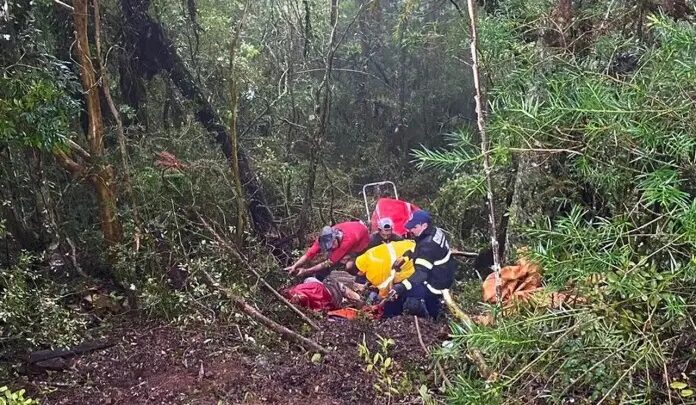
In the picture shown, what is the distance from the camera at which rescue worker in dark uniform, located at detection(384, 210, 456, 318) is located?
5312mm

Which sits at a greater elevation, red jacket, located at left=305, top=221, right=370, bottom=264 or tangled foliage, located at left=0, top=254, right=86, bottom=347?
tangled foliage, located at left=0, top=254, right=86, bottom=347

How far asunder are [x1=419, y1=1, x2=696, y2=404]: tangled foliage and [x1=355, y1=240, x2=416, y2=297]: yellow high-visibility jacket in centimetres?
312

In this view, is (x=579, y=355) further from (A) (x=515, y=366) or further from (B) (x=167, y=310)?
(B) (x=167, y=310)

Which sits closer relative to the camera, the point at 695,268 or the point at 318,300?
the point at 695,268

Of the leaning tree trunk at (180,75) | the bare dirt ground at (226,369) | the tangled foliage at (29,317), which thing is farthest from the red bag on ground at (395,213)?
the tangled foliage at (29,317)

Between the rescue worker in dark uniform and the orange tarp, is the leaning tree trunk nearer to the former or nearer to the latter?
the rescue worker in dark uniform

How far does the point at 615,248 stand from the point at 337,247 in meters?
4.51

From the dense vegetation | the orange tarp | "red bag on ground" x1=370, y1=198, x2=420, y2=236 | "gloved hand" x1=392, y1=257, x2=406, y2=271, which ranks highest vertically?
the dense vegetation

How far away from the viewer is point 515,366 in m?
2.48

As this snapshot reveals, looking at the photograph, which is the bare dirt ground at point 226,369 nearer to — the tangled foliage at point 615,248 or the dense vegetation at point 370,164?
the dense vegetation at point 370,164

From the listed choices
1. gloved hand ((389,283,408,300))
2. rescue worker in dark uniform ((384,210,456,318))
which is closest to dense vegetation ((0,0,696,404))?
rescue worker in dark uniform ((384,210,456,318))

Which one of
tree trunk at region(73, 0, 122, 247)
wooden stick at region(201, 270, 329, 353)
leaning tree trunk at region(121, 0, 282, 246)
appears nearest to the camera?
wooden stick at region(201, 270, 329, 353)

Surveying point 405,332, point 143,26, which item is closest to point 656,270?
point 405,332

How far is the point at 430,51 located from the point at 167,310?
865cm
